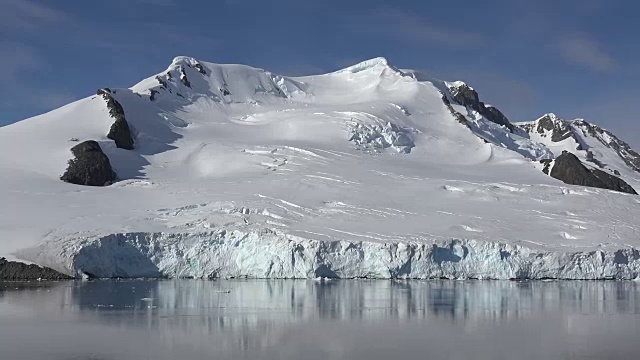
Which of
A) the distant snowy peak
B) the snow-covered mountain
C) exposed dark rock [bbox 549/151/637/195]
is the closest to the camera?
the snow-covered mountain

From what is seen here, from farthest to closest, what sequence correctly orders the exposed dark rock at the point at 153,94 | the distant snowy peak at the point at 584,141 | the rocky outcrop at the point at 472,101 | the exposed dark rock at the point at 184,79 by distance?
the distant snowy peak at the point at 584,141 → the rocky outcrop at the point at 472,101 → the exposed dark rock at the point at 184,79 → the exposed dark rock at the point at 153,94

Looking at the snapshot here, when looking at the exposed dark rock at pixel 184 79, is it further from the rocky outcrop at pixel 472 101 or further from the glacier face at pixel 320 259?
the glacier face at pixel 320 259

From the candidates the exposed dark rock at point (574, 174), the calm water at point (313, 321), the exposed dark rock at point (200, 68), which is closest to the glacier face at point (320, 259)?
the calm water at point (313, 321)

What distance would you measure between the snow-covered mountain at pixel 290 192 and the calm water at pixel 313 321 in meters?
2.19

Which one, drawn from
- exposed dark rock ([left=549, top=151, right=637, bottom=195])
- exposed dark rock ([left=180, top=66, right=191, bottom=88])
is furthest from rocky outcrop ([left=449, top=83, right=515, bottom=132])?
exposed dark rock ([left=180, top=66, right=191, bottom=88])

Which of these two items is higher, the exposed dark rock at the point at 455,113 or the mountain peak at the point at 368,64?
the mountain peak at the point at 368,64

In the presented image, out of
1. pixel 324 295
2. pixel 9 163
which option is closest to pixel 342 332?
pixel 324 295

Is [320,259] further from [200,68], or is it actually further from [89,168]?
[200,68]

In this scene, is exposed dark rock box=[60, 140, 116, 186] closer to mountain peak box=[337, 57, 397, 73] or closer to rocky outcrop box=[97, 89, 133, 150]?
rocky outcrop box=[97, 89, 133, 150]

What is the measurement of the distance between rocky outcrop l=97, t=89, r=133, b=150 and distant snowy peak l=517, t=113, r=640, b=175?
1954 inches

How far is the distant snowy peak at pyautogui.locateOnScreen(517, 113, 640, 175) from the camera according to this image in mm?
85562

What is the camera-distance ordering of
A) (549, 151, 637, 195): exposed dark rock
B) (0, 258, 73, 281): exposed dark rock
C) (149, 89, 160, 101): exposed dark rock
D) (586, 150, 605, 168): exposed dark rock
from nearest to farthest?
(0, 258, 73, 281): exposed dark rock
(549, 151, 637, 195): exposed dark rock
(149, 89, 160, 101): exposed dark rock
(586, 150, 605, 168): exposed dark rock

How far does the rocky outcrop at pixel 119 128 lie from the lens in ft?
158

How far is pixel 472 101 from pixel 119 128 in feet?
126
